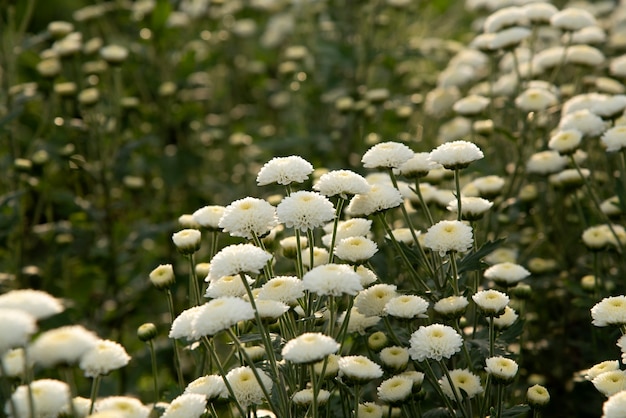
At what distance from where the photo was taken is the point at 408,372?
7.43 ft

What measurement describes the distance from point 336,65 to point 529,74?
156 cm

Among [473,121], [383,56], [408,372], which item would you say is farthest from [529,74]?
[408,372]

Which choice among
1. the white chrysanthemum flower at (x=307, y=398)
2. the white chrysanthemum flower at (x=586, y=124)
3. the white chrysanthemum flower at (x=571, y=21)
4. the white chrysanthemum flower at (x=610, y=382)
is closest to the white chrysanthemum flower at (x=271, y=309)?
the white chrysanthemum flower at (x=307, y=398)

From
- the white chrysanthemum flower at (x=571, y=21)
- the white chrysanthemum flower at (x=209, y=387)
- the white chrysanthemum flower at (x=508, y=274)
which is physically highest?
the white chrysanthemum flower at (x=571, y=21)

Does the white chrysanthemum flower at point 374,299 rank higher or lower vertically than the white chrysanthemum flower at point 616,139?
lower

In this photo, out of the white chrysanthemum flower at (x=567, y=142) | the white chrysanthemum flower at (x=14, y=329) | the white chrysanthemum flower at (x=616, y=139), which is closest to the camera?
the white chrysanthemum flower at (x=14, y=329)

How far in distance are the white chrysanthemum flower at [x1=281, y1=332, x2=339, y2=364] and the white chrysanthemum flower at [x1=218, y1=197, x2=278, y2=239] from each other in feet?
1.28

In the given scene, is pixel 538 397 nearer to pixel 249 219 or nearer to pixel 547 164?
pixel 249 219

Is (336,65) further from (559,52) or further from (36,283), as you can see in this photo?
(36,283)

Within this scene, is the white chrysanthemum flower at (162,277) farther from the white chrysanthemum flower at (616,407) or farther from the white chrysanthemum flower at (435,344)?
the white chrysanthemum flower at (616,407)

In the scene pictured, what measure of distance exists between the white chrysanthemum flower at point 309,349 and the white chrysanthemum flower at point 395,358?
0.40 meters

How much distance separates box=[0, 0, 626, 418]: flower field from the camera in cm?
210

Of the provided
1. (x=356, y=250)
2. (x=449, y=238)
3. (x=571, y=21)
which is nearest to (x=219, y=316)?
(x=356, y=250)

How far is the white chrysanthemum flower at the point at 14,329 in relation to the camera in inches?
59.1
